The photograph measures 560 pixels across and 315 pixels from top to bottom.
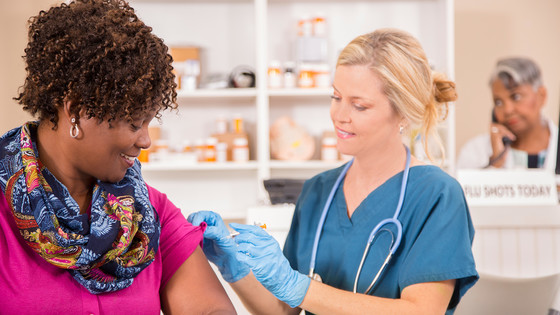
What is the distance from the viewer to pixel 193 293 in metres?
1.12

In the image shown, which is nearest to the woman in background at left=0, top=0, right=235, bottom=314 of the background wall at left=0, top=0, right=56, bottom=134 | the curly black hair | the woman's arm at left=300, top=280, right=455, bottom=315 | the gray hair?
the curly black hair

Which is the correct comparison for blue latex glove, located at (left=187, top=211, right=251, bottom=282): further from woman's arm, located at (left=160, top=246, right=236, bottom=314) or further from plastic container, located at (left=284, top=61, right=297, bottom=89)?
plastic container, located at (left=284, top=61, right=297, bottom=89)

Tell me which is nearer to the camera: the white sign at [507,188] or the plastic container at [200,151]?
the white sign at [507,188]

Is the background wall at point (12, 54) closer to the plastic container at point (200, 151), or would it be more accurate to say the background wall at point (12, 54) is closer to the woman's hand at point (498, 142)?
the plastic container at point (200, 151)

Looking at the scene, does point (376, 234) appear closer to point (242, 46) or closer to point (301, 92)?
point (301, 92)

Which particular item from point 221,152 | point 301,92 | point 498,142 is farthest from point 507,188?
point 221,152

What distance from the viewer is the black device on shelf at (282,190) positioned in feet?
7.25

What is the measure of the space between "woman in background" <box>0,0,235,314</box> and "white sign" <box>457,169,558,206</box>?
50.6 inches

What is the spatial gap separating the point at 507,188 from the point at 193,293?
4.26ft

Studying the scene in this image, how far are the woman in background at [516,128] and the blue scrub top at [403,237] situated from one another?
1.81m

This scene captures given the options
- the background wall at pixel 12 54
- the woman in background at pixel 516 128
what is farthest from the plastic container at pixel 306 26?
the background wall at pixel 12 54

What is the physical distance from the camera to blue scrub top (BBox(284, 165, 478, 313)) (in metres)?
1.24

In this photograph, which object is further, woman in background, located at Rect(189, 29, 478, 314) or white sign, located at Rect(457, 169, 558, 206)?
white sign, located at Rect(457, 169, 558, 206)

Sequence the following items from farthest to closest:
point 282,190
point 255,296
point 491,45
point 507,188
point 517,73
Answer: point 491,45 < point 517,73 < point 282,190 < point 507,188 < point 255,296
